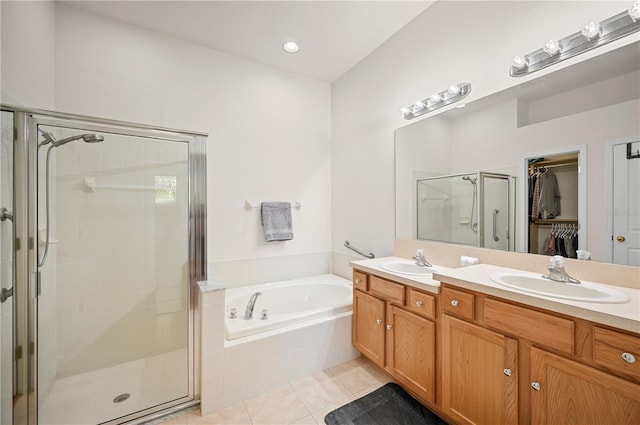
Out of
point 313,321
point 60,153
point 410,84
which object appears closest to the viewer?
point 60,153

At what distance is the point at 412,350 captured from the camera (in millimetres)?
1674

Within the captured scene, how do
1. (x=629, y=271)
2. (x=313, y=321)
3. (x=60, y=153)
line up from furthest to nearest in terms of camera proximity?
(x=313, y=321) → (x=60, y=153) → (x=629, y=271)

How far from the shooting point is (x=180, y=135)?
1.81 meters

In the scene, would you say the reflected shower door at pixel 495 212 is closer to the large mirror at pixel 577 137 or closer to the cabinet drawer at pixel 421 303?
the large mirror at pixel 577 137

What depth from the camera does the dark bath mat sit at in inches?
63.5

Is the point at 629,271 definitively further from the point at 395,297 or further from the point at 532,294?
the point at 395,297

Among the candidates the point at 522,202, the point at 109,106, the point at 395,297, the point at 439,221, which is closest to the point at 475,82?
the point at 522,202

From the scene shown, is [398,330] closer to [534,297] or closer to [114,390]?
[534,297]

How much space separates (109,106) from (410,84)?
250cm

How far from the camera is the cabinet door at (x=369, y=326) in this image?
6.26 feet

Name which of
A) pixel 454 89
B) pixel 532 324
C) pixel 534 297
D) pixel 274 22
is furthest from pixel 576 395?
pixel 274 22

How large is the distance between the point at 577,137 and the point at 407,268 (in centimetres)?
125

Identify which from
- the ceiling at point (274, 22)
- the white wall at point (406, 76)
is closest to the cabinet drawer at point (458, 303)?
the white wall at point (406, 76)

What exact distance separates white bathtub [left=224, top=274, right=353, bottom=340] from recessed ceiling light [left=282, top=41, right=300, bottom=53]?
2347 mm
